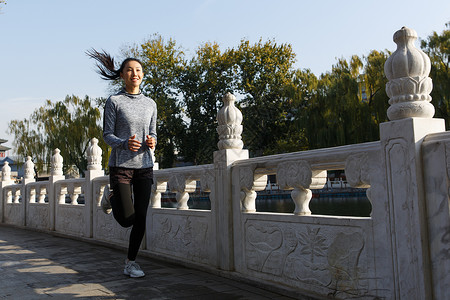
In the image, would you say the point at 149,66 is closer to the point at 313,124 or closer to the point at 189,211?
the point at 313,124

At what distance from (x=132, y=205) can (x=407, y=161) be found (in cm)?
227

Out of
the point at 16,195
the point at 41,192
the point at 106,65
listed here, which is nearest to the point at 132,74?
the point at 106,65

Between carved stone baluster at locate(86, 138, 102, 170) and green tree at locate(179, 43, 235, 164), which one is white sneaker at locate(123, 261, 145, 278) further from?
green tree at locate(179, 43, 235, 164)

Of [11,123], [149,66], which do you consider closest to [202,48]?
[149,66]

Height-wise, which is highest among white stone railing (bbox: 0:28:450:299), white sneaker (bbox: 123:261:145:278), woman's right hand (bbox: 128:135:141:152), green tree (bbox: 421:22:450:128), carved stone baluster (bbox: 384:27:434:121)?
green tree (bbox: 421:22:450:128)

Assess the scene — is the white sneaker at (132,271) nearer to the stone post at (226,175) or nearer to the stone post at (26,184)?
the stone post at (226,175)

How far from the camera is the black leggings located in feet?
12.1

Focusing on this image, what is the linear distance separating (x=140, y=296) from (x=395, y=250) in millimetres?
1779

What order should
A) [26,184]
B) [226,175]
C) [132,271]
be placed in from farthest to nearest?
[26,184] < [226,175] < [132,271]

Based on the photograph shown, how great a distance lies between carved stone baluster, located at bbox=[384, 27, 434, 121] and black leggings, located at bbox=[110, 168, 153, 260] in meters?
2.17

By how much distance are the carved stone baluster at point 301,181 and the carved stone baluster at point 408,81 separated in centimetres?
78

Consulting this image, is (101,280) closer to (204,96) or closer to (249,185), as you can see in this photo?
(249,185)

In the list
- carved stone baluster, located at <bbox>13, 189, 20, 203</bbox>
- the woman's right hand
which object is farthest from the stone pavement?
carved stone baluster, located at <bbox>13, 189, 20, 203</bbox>

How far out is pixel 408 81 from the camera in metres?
2.40
